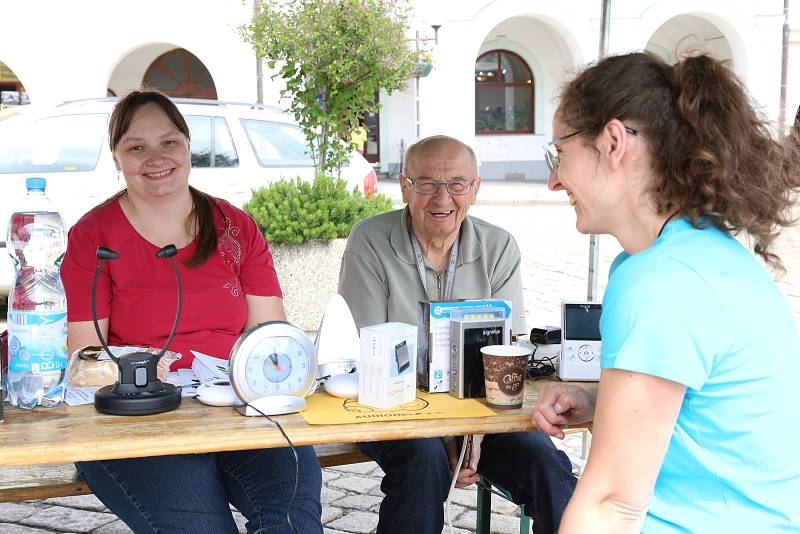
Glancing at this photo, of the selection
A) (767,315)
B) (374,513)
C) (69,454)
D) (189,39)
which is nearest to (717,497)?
(767,315)

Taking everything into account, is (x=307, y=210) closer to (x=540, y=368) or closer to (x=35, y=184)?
(x=540, y=368)

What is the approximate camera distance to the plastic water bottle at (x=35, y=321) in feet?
6.77

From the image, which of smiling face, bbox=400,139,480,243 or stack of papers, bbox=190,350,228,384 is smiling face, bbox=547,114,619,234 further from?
smiling face, bbox=400,139,480,243

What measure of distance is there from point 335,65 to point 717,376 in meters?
6.45

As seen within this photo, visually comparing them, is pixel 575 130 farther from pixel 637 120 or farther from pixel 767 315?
pixel 767 315

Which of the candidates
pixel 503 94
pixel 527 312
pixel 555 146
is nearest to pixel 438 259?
pixel 555 146

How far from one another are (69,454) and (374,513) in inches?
82.3

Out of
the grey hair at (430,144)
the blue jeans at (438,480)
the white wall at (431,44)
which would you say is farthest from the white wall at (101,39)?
the blue jeans at (438,480)

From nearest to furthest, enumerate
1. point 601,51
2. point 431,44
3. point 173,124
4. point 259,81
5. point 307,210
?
point 173,124 → point 601,51 → point 307,210 → point 259,81 → point 431,44

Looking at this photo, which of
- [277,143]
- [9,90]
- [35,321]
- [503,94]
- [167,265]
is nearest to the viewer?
[35,321]

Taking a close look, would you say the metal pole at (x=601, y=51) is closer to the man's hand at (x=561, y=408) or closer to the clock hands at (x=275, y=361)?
the man's hand at (x=561, y=408)

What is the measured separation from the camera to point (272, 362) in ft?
6.94

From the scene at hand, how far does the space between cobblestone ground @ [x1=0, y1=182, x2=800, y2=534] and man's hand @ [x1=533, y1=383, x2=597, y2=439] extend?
1.85ft

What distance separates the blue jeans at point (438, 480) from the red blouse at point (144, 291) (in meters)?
0.66
